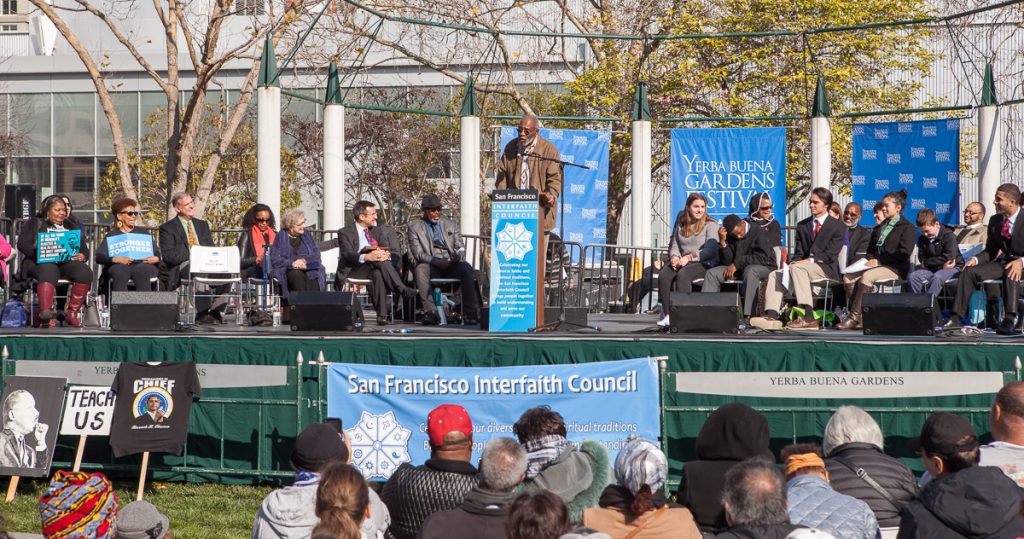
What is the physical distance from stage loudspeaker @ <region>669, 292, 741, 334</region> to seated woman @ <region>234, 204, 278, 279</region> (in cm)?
472

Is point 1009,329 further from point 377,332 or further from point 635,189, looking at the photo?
point 635,189

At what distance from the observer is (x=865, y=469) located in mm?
5887

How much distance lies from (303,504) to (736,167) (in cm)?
1190

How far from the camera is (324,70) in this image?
25.6 meters

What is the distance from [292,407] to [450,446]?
5.03 m

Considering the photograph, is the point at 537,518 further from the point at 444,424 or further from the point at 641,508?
the point at 444,424

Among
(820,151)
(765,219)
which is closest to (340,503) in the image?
(765,219)

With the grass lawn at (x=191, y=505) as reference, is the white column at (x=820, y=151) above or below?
above

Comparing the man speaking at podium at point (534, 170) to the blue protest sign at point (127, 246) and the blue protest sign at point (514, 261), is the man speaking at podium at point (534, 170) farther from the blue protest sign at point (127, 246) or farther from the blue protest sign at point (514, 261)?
the blue protest sign at point (127, 246)

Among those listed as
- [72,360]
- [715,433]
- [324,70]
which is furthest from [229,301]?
[324,70]

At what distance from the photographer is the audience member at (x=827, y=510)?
5.07 meters

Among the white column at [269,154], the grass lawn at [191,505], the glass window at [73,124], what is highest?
the glass window at [73,124]

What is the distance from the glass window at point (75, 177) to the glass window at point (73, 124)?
0.86ft

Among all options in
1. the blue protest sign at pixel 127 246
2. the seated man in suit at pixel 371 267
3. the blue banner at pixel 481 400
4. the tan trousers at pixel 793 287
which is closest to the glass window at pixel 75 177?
the blue protest sign at pixel 127 246
